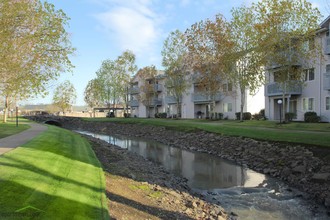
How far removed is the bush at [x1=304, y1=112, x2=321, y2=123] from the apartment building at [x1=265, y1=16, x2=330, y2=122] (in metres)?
0.65

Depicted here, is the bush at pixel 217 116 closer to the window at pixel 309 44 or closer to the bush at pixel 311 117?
the bush at pixel 311 117

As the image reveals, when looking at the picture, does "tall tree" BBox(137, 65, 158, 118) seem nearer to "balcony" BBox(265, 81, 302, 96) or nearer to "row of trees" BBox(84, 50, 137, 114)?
"row of trees" BBox(84, 50, 137, 114)

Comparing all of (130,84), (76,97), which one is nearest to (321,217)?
(130,84)

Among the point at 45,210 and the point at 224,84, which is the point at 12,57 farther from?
the point at 224,84

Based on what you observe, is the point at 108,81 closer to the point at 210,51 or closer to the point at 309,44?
the point at 210,51

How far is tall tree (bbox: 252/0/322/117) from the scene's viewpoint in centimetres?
2814

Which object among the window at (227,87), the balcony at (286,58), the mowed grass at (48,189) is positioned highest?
the balcony at (286,58)

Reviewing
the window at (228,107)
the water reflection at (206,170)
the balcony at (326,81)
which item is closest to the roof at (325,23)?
the balcony at (326,81)

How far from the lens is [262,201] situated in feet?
41.7

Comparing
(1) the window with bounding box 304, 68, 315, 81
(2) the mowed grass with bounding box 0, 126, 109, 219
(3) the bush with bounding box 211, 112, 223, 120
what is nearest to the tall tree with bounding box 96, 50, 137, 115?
(3) the bush with bounding box 211, 112, 223, 120

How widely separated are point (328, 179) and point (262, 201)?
11.0ft

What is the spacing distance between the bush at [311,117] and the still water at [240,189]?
45.4 ft

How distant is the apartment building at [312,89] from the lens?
30812 mm

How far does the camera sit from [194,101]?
55562mm
